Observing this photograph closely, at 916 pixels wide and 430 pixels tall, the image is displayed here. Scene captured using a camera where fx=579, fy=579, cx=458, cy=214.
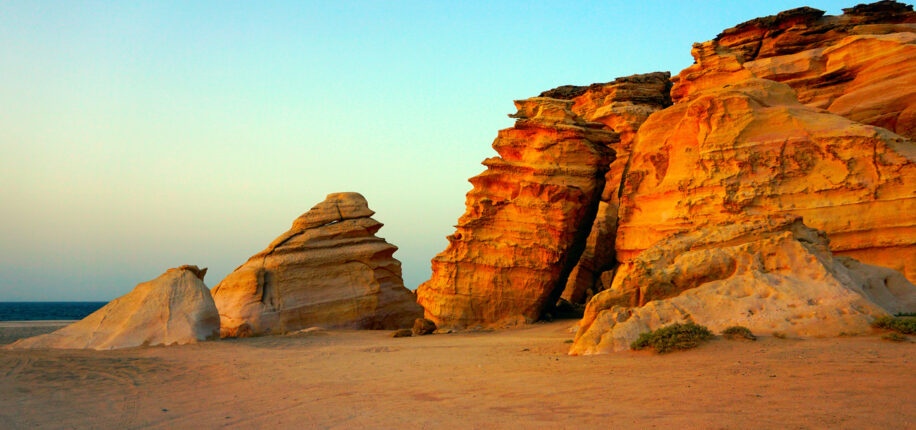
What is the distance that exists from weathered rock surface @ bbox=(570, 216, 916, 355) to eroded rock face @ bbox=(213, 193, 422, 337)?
926 cm

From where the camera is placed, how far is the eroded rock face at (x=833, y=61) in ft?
53.4

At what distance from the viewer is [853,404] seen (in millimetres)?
4062

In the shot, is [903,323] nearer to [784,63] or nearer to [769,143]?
[769,143]

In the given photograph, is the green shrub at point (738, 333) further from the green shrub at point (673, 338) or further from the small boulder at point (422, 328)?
the small boulder at point (422, 328)

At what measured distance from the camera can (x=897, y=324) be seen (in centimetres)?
667

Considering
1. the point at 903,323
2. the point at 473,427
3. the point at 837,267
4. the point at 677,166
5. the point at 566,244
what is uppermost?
the point at 677,166

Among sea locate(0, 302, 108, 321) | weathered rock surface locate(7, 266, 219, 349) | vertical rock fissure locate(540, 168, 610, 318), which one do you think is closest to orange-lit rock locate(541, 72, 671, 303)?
vertical rock fissure locate(540, 168, 610, 318)

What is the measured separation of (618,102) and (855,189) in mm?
15917

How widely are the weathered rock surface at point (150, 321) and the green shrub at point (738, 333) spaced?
1014 cm

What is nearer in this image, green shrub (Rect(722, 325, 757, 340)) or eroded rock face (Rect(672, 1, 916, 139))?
green shrub (Rect(722, 325, 757, 340))

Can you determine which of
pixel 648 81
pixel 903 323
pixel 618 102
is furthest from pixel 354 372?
pixel 648 81

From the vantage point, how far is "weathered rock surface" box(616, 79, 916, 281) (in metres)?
11.8

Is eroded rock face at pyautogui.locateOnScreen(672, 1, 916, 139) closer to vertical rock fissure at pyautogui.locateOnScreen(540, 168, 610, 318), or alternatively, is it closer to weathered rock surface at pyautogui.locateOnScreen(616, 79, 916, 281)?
weathered rock surface at pyautogui.locateOnScreen(616, 79, 916, 281)

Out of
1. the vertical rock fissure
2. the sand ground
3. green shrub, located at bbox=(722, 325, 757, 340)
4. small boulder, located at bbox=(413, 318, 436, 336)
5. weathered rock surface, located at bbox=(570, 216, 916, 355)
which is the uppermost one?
the vertical rock fissure
